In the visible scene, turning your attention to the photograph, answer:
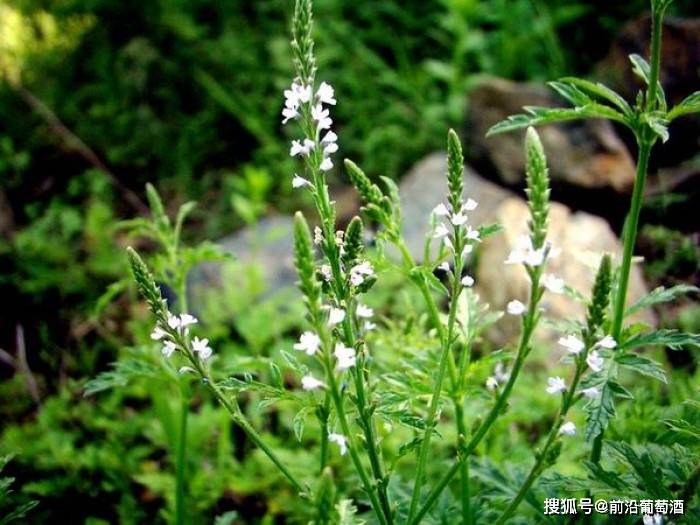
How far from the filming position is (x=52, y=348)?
4.71 meters

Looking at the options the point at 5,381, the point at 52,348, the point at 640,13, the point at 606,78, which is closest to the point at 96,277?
the point at 52,348

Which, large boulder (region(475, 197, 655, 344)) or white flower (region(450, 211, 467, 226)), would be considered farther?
large boulder (region(475, 197, 655, 344))

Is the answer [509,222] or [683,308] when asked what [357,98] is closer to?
[509,222]

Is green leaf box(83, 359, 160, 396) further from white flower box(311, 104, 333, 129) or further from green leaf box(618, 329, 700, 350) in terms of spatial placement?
green leaf box(618, 329, 700, 350)

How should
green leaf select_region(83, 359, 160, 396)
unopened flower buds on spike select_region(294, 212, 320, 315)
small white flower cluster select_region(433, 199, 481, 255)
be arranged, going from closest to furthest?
unopened flower buds on spike select_region(294, 212, 320, 315)
small white flower cluster select_region(433, 199, 481, 255)
green leaf select_region(83, 359, 160, 396)

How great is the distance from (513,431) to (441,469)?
1.56 feet

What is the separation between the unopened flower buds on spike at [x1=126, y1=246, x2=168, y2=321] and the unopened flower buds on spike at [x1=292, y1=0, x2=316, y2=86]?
74 cm

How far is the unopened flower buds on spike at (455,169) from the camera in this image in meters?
1.89

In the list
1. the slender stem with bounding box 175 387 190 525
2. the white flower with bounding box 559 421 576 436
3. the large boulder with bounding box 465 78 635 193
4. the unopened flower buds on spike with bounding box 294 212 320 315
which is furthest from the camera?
the large boulder with bounding box 465 78 635 193

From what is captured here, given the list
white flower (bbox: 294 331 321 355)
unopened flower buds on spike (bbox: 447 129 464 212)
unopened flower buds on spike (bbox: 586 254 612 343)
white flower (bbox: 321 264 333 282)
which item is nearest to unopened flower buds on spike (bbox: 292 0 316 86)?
unopened flower buds on spike (bbox: 447 129 464 212)

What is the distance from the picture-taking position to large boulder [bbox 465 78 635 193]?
5.50 m

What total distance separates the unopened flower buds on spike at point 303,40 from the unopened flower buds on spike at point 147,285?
2.43 feet

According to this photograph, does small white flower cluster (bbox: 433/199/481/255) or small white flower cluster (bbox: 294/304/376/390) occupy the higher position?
small white flower cluster (bbox: 433/199/481/255)

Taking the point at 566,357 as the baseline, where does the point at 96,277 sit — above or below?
above
